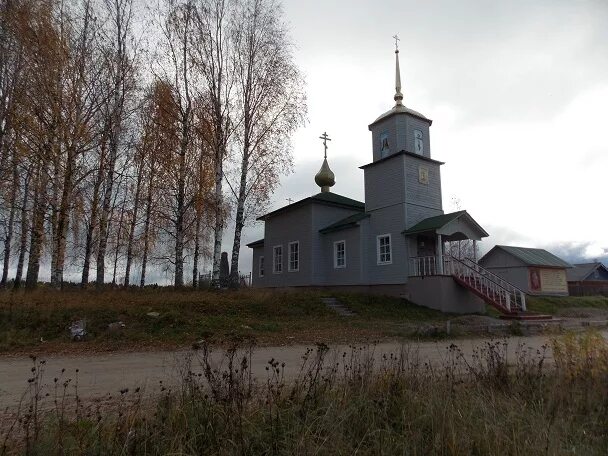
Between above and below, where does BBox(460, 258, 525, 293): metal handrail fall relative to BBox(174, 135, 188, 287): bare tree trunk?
below

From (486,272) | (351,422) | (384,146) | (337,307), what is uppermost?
(384,146)

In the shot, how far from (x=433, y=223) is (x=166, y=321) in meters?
13.0

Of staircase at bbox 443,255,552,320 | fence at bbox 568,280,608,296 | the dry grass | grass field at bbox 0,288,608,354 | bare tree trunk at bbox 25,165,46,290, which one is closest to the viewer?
the dry grass

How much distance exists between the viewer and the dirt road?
6.05 meters

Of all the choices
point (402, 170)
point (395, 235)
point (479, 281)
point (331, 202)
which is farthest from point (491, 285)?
point (331, 202)

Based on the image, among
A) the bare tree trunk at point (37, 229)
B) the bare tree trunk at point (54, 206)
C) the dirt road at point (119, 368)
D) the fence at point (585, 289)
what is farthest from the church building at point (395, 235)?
the fence at point (585, 289)

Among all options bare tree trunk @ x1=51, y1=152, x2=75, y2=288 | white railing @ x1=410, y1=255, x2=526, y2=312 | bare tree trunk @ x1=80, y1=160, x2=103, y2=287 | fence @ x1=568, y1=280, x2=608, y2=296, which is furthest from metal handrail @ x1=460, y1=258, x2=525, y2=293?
fence @ x1=568, y1=280, x2=608, y2=296

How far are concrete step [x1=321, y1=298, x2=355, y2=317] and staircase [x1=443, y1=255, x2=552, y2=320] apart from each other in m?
5.23

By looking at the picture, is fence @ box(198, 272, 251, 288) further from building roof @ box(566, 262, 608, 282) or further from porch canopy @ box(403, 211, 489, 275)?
building roof @ box(566, 262, 608, 282)

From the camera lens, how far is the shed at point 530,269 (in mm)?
35719

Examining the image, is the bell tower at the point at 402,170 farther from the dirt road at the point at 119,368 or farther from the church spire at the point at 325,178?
the dirt road at the point at 119,368

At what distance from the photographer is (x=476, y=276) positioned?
19.2m

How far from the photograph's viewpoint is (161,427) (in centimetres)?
349

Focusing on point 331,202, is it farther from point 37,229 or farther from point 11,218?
point 11,218
